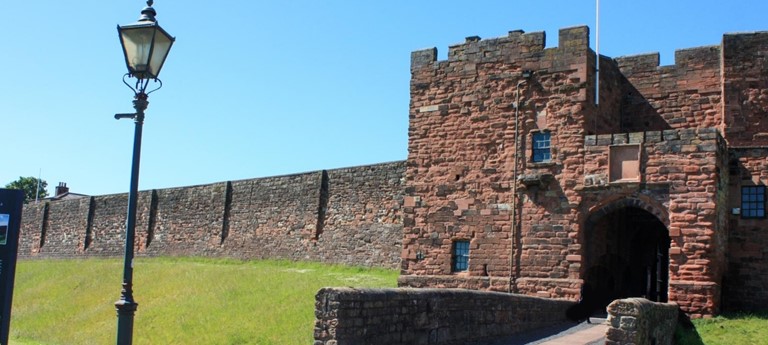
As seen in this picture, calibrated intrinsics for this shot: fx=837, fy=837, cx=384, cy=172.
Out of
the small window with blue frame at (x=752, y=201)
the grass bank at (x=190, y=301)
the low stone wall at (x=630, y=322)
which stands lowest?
the grass bank at (x=190, y=301)

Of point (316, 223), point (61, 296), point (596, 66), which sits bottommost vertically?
point (61, 296)

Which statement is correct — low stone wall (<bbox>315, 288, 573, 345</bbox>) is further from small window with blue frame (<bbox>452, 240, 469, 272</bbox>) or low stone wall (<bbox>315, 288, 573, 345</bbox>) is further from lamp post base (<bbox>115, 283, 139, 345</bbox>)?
small window with blue frame (<bbox>452, 240, 469, 272</bbox>)

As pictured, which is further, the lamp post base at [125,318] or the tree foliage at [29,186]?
the tree foliage at [29,186]

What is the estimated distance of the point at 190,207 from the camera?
38688mm

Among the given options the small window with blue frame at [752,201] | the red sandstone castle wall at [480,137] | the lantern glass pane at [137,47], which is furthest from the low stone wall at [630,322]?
the lantern glass pane at [137,47]

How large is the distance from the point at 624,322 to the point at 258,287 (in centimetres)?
1516

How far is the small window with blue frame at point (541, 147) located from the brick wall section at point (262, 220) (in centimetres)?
832

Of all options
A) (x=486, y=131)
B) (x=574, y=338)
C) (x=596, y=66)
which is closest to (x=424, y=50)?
(x=486, y=131)

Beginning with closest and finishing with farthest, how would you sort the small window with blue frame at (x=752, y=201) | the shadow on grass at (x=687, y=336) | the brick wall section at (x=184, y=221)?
1. the shadow on grass at (x=687, y=336)
2. the small window with blue frame at (x=752, y=201)
3. the brick wall section at (x=184, y=221)

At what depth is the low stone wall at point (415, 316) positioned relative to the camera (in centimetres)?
959

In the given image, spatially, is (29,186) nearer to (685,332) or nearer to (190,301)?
(190,301)

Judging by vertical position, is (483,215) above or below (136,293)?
above

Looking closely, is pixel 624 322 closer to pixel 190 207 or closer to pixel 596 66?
pixel 596 66

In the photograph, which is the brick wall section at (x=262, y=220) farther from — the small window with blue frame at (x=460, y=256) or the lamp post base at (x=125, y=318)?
the lamp post base at (x=125, y=318)
